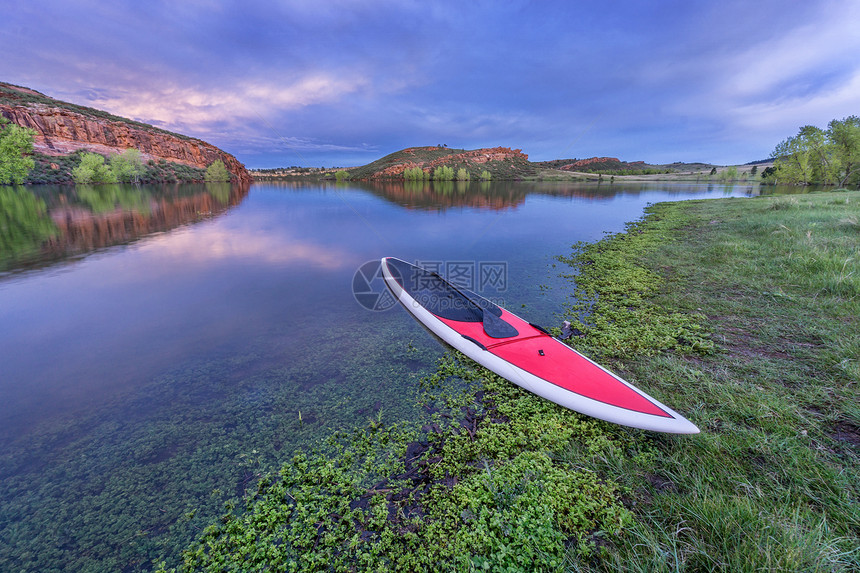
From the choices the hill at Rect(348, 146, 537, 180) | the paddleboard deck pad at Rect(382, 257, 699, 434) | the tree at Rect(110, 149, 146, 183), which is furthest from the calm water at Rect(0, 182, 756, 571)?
the hill at Rect(348, 146, 537, 180)

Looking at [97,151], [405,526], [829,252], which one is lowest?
[405,526]

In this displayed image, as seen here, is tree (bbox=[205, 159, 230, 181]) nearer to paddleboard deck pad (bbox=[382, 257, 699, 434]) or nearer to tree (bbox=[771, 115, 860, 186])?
paddleboard deck pad (bbox=[382, 257, 699, 434])

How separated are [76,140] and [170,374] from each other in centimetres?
12288

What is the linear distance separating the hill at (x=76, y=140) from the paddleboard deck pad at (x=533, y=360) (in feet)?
306

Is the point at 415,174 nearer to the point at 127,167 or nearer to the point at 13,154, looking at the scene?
the point at 127,167

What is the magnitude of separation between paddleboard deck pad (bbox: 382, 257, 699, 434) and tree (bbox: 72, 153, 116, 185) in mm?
91043

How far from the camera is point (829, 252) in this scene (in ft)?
31.9

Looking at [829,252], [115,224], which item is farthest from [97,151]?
[829,252]

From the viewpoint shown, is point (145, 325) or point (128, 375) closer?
point (128, 375)

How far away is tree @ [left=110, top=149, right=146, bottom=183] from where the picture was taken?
232ft

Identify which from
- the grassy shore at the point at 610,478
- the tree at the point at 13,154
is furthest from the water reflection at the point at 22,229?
the tree at the point at 13,154

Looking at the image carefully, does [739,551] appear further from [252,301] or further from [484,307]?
[252,301]

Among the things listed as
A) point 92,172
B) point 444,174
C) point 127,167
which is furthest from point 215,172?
point 444,174

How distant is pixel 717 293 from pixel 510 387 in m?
7.94
